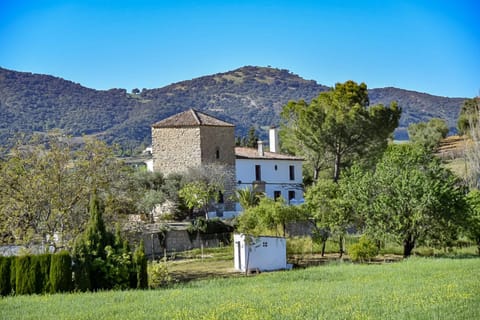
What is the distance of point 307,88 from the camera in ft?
606

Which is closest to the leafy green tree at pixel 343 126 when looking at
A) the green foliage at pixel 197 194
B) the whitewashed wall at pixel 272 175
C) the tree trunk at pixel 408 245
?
the whitewashed wall at pixel 272 175

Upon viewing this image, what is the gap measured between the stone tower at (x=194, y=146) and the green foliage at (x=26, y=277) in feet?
90.2

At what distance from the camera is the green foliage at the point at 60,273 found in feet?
65.8

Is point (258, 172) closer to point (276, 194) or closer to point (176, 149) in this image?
point (276, 194)

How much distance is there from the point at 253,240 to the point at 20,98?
91090mm

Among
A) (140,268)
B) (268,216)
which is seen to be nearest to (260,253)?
(268,216)

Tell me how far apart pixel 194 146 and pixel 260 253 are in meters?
18.4

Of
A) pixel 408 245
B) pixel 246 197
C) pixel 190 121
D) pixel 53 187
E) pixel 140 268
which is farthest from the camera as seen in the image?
pixel 190 121

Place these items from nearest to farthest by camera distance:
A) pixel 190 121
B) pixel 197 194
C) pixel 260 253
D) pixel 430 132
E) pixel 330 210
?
1. pixel 260 253
2. pixel 330 210
3. pixel 197 194
4. pixel 190 121
5. pixel 430 132

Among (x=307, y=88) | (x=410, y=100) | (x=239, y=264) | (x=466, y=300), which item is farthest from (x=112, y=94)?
(x=466, y=300)

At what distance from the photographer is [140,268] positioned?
2153 centimetres

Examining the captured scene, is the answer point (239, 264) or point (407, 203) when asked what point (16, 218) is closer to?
point (239, 264)

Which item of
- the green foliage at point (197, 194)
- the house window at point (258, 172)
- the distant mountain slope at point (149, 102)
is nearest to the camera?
the green foliage at point (197, 194)

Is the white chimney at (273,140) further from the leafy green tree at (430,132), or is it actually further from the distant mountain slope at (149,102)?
the distant mountain slope at (149,102)
